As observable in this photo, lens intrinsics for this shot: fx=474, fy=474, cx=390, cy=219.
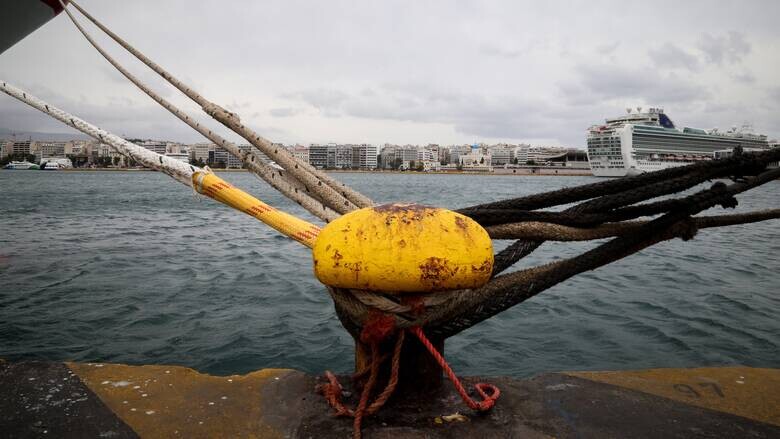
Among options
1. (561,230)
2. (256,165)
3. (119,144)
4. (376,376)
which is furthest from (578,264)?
(119,144)

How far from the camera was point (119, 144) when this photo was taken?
142 inches

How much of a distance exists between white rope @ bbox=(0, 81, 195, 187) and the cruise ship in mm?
74349

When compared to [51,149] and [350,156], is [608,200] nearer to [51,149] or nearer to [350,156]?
[350,156]

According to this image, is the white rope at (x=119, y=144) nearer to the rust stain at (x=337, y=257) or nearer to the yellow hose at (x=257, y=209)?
the yellow hose at (x=257, y=209)

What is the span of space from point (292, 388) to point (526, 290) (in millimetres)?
1068

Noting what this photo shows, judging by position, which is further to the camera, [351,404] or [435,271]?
[351,404]

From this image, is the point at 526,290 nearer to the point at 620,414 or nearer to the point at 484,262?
the point at 484,262

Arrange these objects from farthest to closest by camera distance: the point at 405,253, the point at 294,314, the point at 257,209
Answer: the point at 294,314 → the point at 257,209 → the point at 405,253

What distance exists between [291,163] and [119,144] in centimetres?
174

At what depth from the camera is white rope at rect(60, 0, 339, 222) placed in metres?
2.76

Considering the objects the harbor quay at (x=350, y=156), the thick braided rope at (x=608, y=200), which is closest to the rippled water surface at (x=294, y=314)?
the thick braided rope at (x=608, y=200)

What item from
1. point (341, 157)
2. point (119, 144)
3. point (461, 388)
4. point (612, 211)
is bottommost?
point (461, 388)

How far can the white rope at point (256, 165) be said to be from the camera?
2.76 metres

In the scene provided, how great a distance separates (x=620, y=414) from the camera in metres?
1.82
